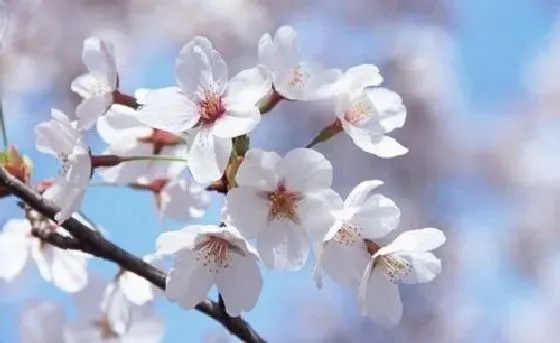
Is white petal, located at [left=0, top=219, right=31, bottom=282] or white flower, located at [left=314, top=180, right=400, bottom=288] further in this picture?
white petal, located at [left=0, top=219, right=31, bottom=282]

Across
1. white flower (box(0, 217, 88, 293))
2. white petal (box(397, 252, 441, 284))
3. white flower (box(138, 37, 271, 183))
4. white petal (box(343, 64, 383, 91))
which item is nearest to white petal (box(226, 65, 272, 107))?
white flower (box(138, 37, 271, 183))

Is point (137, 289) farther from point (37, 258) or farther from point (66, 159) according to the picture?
point (66, 159)

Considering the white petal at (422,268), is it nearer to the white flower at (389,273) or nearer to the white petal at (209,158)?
the white flower at (389,273)

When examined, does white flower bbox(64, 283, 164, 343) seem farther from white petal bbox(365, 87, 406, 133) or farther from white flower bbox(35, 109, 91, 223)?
white petal bbox(365, 87, 406, 133)

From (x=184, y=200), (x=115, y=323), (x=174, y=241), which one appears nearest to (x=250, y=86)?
(x=174, y=241)

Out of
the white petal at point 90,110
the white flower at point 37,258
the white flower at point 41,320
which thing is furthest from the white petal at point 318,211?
the white flower at point 41,320

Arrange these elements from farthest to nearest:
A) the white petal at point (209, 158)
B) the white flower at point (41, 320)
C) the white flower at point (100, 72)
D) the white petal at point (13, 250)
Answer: the white flower at point (41, 320) → the white petal at point (13, 250) → the white flower at point (100, 72) → the white petal at point (209, 158)
